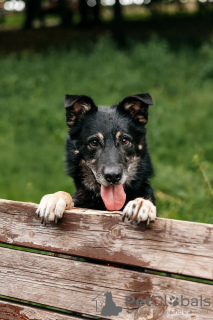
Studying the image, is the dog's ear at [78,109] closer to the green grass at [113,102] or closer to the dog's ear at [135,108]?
the dog's ear at [135,108]

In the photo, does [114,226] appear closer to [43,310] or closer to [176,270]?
[176,270]

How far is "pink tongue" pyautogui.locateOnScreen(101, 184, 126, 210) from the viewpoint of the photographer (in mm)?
3176

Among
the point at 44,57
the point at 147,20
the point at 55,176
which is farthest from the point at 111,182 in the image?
the point at 147,20

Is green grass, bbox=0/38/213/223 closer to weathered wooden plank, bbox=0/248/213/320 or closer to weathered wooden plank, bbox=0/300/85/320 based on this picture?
weathered wooden plank, bbox=0/248/213/320

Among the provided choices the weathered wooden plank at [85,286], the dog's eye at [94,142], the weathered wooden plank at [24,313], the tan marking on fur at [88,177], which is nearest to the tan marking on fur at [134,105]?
the dog's eye at [94,142]

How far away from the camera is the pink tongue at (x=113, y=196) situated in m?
3.18

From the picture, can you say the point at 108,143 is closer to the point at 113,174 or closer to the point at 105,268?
the point at 113,174

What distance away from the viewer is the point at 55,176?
7.00m

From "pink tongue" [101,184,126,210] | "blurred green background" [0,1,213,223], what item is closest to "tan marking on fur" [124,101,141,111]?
"pink tongue" [101,184,126,210]

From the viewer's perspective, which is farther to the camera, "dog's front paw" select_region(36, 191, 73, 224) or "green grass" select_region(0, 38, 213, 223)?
"green grass" select_region(0, 38, 213, 223)

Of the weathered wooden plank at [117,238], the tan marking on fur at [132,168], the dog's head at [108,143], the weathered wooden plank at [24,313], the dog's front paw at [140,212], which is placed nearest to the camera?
the weathered wooden plank at [117,238]

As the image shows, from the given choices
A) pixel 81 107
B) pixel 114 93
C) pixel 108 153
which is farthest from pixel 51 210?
pixel 114 93

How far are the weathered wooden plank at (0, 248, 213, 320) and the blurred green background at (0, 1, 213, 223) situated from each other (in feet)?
5.39

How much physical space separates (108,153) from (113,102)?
21.9 feet
